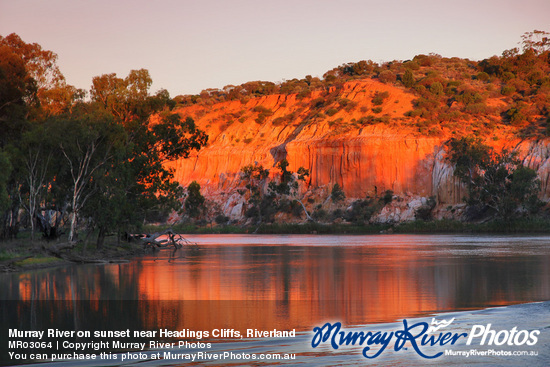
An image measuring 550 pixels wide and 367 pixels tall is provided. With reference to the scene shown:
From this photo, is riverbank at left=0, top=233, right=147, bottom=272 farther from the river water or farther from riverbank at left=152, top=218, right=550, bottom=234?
riverbank at left=152, top=218, right=550, bottom=234

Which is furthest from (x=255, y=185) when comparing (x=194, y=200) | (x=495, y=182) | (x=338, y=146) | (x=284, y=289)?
(x=284, y=289)

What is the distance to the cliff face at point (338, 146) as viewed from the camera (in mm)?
88375

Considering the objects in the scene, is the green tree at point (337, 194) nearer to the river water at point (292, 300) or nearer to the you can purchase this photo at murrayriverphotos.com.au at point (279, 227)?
the you can purchase this photo at murrayriverphotos.com.au at point (279, 227)

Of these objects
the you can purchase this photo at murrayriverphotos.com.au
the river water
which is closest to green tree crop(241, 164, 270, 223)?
the you can purchase this photo at murrayriverphotos.com.au

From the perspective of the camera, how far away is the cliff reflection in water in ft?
47.3

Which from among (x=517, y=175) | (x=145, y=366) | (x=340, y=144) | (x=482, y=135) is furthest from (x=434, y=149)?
(x=145, y=366)

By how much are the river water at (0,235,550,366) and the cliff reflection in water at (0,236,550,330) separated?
31 mm

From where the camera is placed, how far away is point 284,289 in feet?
64.2

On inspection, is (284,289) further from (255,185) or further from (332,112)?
(332,112)

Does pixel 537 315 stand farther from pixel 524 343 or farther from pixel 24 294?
pixel 24 294

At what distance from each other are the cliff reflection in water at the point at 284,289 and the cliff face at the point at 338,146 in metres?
56.8

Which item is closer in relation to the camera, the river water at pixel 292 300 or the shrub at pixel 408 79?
the river water at pixel 292 300

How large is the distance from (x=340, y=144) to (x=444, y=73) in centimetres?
3500

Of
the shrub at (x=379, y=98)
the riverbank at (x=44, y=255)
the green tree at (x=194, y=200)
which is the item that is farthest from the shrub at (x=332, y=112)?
the riverbank at (x=44, y=255)
